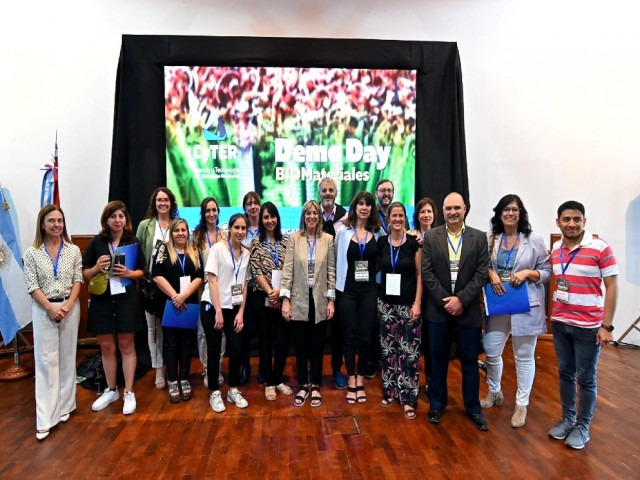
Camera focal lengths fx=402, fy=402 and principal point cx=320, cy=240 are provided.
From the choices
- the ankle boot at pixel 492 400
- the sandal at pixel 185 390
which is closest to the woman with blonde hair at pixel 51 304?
the sandal at pixel 185 390

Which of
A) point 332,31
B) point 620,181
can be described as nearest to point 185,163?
point 332,31

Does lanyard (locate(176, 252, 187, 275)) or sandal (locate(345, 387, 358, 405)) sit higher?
lanyard (locate(176, 252, 187, 275))

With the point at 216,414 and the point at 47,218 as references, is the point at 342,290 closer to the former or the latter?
the point at 216,414

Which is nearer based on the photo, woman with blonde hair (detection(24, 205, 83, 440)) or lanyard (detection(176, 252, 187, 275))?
woman with blonde hair (detection(24, 205, 83, 440))

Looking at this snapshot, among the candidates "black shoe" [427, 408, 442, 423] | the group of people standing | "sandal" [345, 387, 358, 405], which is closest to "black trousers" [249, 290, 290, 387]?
the group of people standing

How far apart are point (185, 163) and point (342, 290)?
2513mm

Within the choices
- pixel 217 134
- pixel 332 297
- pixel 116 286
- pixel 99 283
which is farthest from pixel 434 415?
pixel 217 134

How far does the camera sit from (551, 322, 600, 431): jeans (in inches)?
→ 97.0

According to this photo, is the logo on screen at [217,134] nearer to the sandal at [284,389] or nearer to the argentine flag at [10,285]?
the argentine flag at [10,285]

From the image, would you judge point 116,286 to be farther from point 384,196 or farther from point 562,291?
point 562,291

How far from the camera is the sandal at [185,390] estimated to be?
3.30 metres

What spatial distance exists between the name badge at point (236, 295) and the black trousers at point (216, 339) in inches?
2.1

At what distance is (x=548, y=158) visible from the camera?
5.11 metres

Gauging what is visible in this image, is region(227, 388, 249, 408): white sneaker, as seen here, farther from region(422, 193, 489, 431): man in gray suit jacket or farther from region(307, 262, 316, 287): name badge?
region(422, 193, 489, 431): man in gray suit jacket
